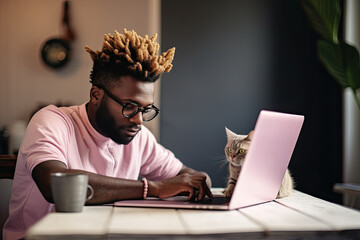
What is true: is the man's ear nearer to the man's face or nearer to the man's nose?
the man's face

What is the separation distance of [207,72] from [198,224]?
2555 mm

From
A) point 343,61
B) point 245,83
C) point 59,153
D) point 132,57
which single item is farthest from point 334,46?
point 59,153

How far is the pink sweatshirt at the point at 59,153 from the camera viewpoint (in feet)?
4.34

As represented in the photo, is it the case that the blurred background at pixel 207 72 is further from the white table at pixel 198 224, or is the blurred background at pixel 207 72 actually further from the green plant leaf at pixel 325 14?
the white table at pixel 198 224

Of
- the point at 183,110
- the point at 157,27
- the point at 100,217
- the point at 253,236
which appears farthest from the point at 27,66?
the point at 253,236

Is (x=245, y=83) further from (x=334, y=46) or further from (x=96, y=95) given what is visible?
(x=96, y=95)

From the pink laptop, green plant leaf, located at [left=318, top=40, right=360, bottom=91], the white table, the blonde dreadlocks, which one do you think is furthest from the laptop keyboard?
green plant leaf, located at [left=318, top=40, right=360, bottom=91]

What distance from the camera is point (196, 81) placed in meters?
3.35

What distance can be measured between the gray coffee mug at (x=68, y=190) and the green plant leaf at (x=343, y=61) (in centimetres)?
193

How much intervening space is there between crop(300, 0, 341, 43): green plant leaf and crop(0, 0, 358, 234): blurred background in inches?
36.6

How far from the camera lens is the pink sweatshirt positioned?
1322 millimetres

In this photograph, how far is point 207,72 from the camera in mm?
3361

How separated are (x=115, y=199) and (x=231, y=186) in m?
0.41

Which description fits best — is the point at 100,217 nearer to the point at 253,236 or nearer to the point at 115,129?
the point at 253,236
